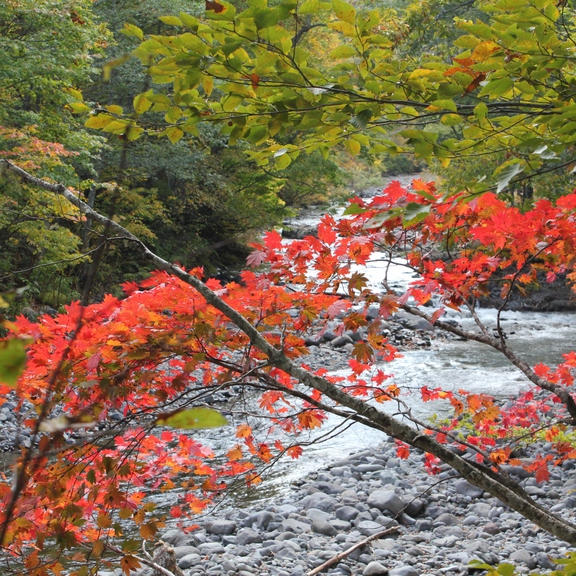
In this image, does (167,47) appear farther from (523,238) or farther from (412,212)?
(523,238)

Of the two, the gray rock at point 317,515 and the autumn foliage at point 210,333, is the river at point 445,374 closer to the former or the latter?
the gray rock at point 317,515

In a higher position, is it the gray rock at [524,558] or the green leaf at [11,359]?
the gray rock at [524,558]

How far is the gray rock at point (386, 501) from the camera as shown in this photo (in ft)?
16.0

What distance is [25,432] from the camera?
664 centimetres

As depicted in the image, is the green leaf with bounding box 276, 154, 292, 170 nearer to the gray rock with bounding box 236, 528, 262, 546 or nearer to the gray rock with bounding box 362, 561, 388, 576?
the gray rock with bounding box 362, 561, 388, 576

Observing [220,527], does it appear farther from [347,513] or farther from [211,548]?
[347,513]

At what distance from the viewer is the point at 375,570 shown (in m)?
3.76

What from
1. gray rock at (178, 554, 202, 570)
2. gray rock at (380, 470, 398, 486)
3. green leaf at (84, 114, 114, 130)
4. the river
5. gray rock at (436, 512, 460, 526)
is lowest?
gray rock at (178, 554, 202, 570)

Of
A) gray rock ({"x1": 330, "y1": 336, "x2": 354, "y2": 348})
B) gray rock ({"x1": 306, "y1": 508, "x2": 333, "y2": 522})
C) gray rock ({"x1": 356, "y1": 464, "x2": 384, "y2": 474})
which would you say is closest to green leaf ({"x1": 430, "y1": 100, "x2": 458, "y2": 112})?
gray rock ({"x1": 306, "y1": 508, "x2": 333, "y2": 522})

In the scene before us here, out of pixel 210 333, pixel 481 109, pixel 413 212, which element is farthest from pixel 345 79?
pixel 210 333

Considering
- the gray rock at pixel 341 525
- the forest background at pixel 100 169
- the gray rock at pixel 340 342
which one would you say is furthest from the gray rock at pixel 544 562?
the gray rock at pixel 340 342

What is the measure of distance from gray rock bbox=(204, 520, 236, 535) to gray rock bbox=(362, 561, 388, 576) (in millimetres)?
1210

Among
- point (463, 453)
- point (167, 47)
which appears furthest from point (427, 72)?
point (463, 453)

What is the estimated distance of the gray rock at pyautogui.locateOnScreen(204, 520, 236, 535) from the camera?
180 inches
